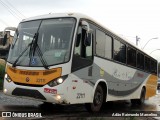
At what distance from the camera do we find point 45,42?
1011cm

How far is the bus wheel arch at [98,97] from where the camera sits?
37.1 feet

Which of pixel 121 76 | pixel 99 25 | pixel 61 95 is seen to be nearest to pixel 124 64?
pixel 121 76

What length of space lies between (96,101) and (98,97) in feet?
0.70

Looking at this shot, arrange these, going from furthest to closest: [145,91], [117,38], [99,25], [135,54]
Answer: [145,91], [135,54], [117,38], [99,25]

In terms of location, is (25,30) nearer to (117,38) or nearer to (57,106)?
(57,106)

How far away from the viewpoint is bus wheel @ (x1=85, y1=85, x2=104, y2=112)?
11.3 metres

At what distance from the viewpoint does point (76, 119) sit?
9211 mm

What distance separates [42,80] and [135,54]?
9.00 m

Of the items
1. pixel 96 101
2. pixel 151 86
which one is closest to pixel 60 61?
pixel 96 101

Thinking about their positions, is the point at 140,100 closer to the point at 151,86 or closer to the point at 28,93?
the point at 151,86

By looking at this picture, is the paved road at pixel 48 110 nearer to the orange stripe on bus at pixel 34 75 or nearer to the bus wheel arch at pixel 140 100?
the orange stripe on bus at pixel 34 75

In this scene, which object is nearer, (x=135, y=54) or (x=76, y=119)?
(x=76, y=119)

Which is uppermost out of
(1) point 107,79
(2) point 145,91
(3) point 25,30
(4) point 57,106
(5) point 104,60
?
(3) point 25,30

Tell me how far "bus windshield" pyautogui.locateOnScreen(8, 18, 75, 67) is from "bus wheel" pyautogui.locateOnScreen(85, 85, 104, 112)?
2.36 meters
